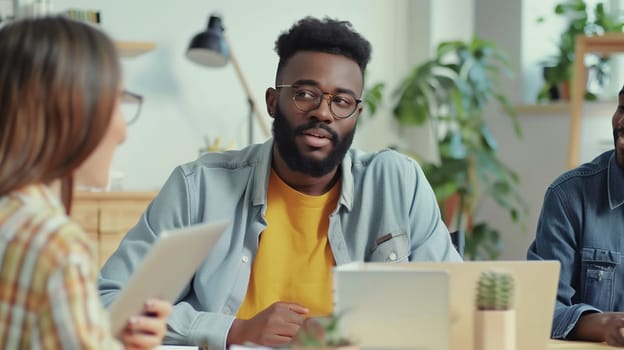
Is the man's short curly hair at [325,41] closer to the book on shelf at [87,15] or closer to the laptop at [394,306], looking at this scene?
the laptop at [394,306]

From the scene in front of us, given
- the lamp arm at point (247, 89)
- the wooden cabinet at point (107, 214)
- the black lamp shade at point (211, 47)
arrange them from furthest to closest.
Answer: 1. the lamp arm at point (247, 89)
2. the black lamp shade at point (211, 47)
3. the wooden cabinet at point (107, 214)

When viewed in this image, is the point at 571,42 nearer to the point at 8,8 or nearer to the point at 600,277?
the point at 8,8

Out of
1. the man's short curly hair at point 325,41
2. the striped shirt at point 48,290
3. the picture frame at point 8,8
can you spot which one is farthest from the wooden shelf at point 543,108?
the striped shirt at point 48,290

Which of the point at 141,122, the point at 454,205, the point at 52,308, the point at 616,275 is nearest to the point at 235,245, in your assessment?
the point at 616,275

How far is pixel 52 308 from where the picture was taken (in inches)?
45.9

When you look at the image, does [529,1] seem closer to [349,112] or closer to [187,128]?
[187,128]

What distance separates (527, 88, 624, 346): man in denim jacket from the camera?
2.24m

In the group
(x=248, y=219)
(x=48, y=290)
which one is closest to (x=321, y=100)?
(x=248, y=219)

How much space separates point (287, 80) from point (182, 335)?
56 centimetres

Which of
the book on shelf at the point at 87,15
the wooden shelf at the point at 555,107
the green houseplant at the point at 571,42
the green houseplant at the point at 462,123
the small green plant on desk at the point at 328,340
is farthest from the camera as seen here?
the wooden shelf at the point at 555,107

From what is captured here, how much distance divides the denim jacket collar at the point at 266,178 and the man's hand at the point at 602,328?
1.66ft

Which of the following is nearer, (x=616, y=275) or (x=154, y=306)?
(x=154, y=306)

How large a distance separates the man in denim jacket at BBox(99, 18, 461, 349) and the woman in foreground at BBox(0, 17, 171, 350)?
79 cm

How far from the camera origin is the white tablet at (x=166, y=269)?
1.35 meters
